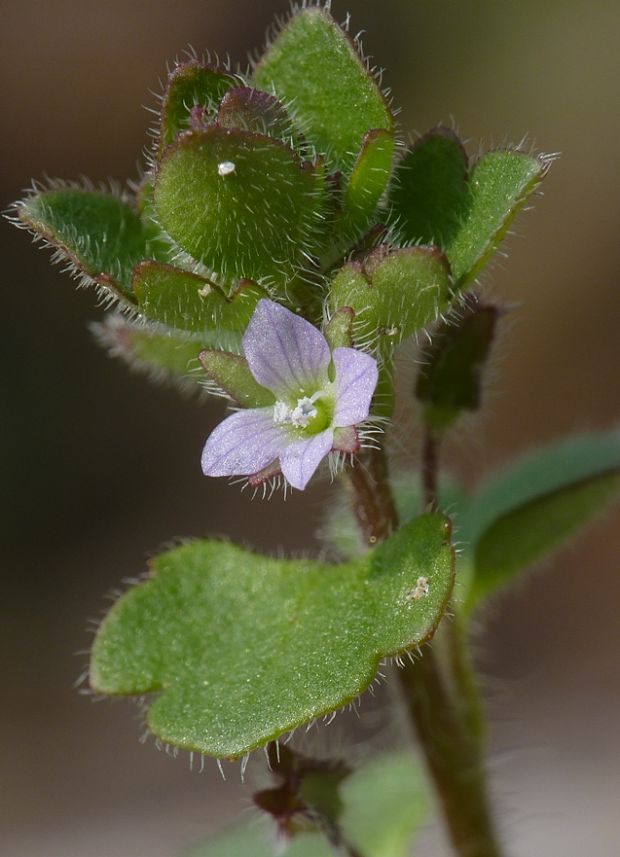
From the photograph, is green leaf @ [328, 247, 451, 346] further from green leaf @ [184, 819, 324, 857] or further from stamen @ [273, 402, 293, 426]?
green leaf @ [184, 819, 324, 857]

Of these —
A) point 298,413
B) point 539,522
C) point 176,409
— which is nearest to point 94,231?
point 298,413

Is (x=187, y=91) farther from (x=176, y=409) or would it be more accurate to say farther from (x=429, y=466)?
(x=176, y=409)

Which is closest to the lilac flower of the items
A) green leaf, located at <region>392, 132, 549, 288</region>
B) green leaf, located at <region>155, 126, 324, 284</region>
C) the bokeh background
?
green leaf, located at <region>155, 126, 324, 284</region>

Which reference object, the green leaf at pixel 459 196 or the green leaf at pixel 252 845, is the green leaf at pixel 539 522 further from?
the green leaf at pixel 252 845

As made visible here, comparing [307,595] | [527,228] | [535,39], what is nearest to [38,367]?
[527,228]

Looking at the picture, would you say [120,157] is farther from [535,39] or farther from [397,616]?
[397,616]
